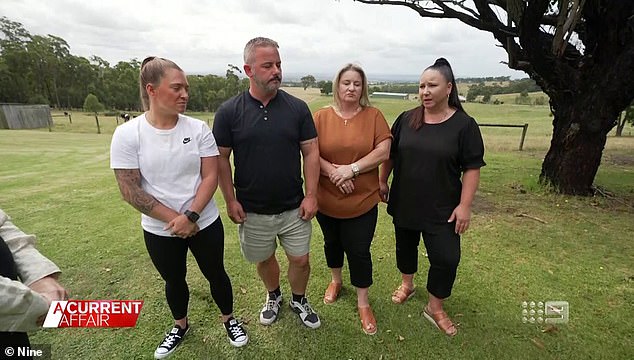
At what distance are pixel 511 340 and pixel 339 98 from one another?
212 cm

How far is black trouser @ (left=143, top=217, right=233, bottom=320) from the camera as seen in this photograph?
202cm

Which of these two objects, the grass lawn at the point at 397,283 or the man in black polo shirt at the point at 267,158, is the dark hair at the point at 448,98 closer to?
the man in black polo shirt at the point at 267,158

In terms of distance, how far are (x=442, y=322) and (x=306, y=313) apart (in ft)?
3.36

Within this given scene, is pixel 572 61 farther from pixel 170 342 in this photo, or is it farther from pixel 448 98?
pixel 170 342

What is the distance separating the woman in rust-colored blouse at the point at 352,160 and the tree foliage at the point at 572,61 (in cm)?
347

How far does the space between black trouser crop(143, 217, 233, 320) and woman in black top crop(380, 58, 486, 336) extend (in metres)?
1.30

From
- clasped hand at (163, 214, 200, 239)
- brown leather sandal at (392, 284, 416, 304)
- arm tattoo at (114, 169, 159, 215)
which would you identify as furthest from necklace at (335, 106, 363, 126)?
brown leather sandal at (392, 284, 416, 304)

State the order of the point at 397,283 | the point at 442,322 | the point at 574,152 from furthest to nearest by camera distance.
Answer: the point at 574,152, the point at 397,283, the point at 442,322

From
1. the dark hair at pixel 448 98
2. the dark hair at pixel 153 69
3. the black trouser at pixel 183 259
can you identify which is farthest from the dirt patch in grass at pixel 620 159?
the dark hair at pixel 153 69

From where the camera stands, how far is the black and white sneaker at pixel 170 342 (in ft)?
7.45

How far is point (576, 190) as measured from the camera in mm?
5695

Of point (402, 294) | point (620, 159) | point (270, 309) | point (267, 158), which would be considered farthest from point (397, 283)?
point (620, 159)

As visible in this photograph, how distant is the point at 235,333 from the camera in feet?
7.89

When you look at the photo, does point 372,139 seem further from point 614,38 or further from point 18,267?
point 614,38
